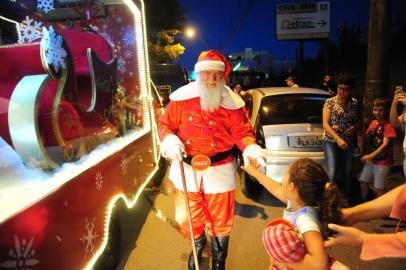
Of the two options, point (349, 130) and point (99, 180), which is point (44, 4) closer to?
point (99, 180)

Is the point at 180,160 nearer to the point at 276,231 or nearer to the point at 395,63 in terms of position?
the point at 276,231

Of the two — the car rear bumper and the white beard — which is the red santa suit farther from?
the car rear bumper

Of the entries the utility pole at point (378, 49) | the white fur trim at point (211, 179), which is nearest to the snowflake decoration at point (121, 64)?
the white fur trim at point (211, 179)

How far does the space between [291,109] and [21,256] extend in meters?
4.10

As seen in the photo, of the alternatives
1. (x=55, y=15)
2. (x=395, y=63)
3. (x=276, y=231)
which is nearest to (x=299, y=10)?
(x=395, y=63)

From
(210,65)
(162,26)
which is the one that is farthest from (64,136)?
(162,26)

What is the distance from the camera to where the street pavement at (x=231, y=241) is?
336cm

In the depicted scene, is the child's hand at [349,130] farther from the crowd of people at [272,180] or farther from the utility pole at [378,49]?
the utility pole at [378,49]

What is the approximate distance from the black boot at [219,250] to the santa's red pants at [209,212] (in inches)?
2.1

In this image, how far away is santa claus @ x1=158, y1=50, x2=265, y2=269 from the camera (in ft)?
9.67

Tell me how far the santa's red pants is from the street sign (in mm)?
20399

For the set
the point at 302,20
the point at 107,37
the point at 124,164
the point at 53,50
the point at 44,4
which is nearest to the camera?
the point at 53,50

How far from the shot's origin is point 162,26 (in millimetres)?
18297

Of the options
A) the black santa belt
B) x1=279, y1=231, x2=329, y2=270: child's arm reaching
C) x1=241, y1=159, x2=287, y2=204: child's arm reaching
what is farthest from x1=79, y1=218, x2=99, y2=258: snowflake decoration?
x1=279, y1=231, x2=329, y2=270: child's arm reaching
